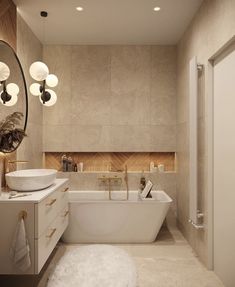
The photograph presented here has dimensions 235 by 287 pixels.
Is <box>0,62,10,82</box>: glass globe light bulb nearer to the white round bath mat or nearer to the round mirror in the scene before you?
the round mirror

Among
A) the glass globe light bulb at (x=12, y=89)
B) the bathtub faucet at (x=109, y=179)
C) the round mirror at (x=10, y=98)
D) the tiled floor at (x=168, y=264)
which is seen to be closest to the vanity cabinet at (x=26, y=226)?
the tiled floor at (x=168, y=264)

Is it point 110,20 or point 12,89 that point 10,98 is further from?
point 110,20

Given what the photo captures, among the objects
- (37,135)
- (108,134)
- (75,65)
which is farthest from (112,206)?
(75,65)

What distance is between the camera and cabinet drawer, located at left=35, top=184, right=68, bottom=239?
2.07m

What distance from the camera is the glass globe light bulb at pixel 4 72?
2.54 meters

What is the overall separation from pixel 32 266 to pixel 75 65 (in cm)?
301

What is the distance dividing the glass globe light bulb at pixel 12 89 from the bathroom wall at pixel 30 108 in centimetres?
47

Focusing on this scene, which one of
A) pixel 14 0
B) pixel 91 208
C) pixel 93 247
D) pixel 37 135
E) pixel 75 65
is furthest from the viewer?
pixel 75 65

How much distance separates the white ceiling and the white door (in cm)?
101

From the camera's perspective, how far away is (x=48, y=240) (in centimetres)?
233

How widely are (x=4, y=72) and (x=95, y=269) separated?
6.86ft

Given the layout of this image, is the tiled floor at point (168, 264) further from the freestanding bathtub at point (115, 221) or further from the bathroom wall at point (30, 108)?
the bathroom wall at point (30, 108)

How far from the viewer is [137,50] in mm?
4156

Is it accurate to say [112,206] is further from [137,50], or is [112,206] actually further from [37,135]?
[137,50]
